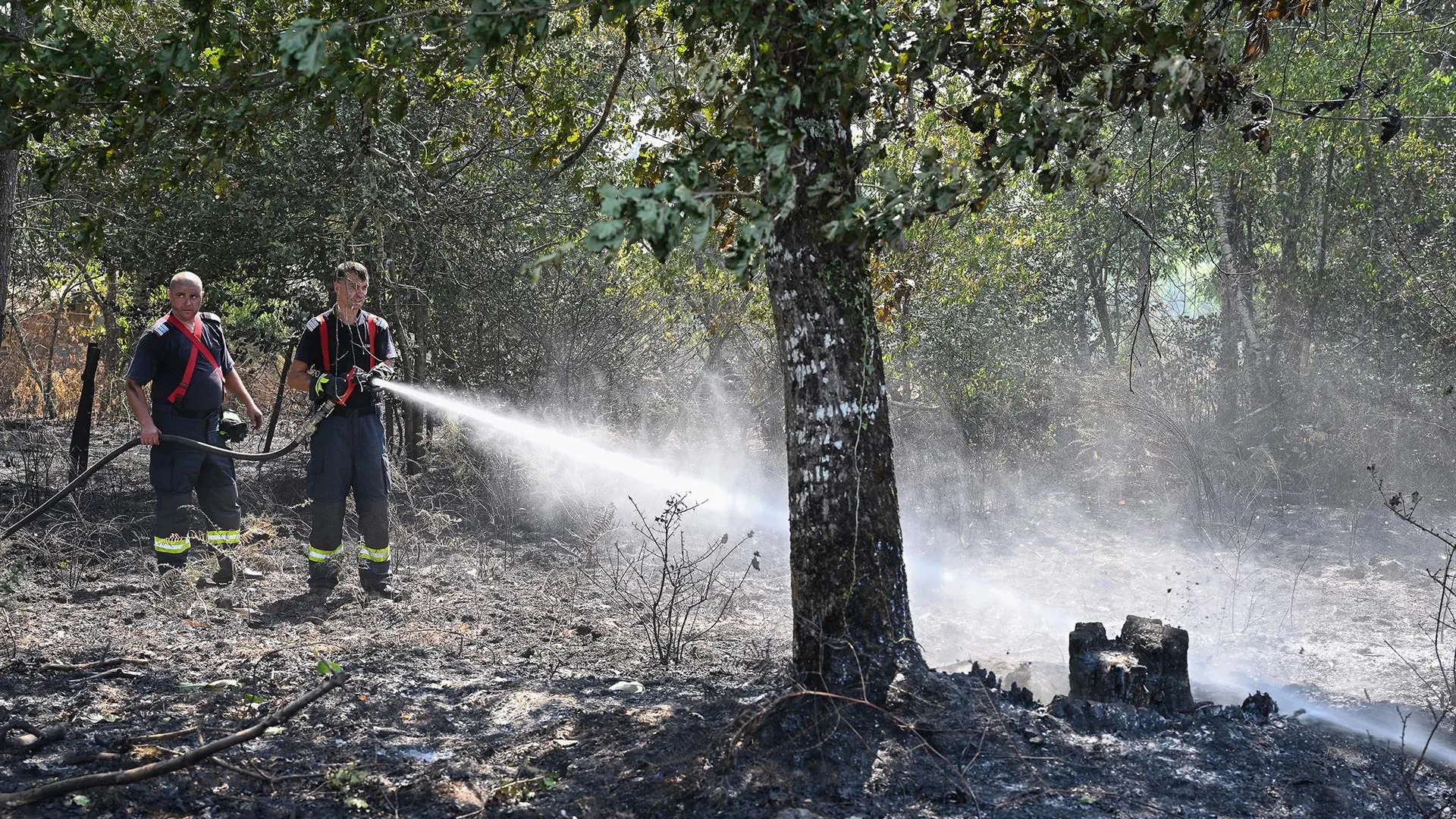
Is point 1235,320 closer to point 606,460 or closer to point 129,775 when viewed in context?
point 606,460

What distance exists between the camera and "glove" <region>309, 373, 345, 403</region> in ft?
18.6

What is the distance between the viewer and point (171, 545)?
5.63 m

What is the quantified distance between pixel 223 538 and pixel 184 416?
709 millimetres

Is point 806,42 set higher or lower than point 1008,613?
higher

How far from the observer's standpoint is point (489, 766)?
3.49 metres

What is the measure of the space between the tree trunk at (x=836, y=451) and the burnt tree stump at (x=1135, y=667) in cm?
104

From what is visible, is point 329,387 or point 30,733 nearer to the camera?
point 30,733

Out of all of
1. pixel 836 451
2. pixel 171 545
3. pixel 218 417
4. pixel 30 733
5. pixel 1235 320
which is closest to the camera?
pixel 30 733

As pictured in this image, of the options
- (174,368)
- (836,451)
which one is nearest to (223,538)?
(174,368)

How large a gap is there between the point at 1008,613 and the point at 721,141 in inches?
197

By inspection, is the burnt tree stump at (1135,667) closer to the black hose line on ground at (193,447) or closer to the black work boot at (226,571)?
the black hose line on ground at (193,447)

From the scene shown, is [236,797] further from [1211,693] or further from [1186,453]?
[1186,453]

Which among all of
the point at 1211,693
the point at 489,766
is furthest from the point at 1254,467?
the point at 489,766

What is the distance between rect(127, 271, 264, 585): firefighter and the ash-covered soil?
370 millimetres
